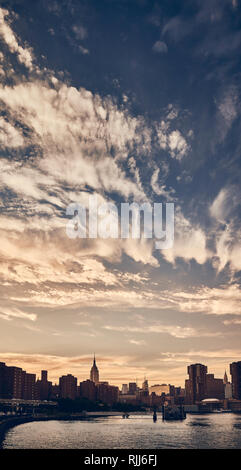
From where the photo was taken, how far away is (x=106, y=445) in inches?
4796

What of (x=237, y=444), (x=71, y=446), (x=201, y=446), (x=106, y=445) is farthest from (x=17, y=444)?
(x=237, y=444)
